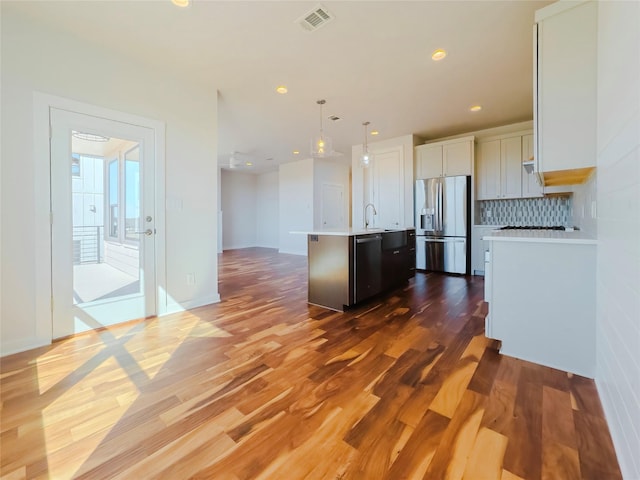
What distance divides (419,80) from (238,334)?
11.8 ft

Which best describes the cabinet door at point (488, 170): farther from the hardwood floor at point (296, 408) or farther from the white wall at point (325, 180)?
the white wall at point (325, 180)

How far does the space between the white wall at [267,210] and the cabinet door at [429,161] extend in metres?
5.45

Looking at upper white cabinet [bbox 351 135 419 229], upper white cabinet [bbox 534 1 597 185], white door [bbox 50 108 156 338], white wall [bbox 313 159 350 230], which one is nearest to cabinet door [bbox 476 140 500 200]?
upper white cabinet [bbox 351 135 419 229]

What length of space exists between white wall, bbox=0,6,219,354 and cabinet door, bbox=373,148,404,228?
3.86m

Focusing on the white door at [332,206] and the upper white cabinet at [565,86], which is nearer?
the upper white cabinet at [565,86]

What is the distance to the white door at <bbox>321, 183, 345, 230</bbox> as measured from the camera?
831 cm

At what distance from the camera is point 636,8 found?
1025mm

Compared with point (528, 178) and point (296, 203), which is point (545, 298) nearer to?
point (528, 178)

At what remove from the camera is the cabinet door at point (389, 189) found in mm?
5844

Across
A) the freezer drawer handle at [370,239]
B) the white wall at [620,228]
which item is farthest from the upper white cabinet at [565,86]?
the freezer drawer handle at [370,239]

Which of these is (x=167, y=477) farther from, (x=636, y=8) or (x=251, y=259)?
(x=251, y=259)

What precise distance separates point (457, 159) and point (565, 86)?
3414 mm

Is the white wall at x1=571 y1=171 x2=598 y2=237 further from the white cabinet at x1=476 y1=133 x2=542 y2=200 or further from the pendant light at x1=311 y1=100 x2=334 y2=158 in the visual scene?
the pendant light at x1=311 y1=100 x2=334 y2=158

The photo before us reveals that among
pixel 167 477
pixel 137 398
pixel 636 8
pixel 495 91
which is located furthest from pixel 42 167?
pixel 495 91
